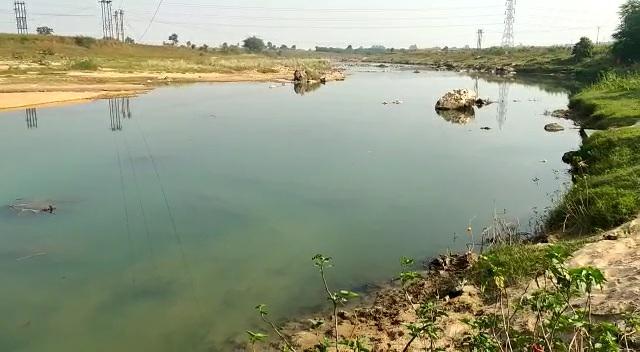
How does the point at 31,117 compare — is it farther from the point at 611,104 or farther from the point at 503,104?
the point at 503,104

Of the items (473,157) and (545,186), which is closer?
(545,186)

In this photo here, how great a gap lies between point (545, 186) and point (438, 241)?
625 centimetres

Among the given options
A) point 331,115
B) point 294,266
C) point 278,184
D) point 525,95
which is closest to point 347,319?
point 294,266

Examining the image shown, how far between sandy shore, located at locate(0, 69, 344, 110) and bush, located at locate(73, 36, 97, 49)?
24.1m

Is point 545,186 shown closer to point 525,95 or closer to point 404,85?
point 525,95

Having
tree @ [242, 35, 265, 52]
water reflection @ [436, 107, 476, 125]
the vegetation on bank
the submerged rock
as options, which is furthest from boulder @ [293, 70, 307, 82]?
tree @ [242, 35, 265, 52]

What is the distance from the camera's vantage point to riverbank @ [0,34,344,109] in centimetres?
3784

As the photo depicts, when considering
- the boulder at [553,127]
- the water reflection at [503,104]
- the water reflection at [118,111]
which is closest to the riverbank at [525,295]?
the boulder at [553,127]

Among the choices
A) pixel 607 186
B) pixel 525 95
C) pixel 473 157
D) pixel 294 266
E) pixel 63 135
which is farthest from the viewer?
pixel 525 95

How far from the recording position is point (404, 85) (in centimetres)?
5581

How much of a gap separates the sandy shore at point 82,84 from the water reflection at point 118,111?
2.43m

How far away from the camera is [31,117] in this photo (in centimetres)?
2806

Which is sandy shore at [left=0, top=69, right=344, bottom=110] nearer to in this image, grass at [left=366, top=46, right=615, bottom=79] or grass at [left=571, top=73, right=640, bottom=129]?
grass at [left=366, top=46, right=615, bottom=79]

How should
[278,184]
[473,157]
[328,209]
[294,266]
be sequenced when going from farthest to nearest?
[473,157]
[278,184]
[328,209]
[294,266]
